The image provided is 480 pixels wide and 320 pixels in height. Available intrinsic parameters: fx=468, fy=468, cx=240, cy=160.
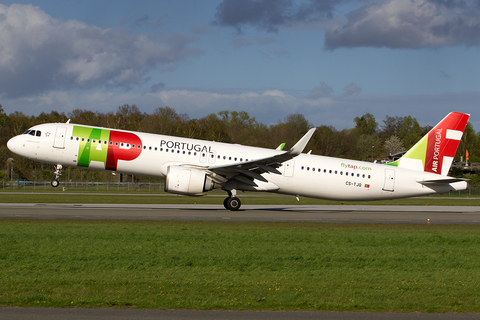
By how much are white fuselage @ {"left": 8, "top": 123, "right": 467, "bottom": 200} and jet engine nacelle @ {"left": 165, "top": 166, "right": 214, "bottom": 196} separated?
1.40 meters

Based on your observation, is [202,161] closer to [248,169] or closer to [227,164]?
[227,164]

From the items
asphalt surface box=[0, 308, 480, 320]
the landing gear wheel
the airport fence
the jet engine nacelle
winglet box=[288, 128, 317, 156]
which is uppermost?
winglet box=[288, 128, 317, 156]

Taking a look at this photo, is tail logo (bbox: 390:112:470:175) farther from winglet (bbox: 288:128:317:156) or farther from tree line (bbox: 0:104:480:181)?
tree line (bbox: 0:104:480:181)

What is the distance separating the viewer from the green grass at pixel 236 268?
844 cm

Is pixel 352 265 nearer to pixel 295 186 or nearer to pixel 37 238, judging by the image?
pixel 37 238

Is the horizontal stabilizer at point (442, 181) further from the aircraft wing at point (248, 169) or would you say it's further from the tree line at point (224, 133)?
the tree line at point (224, 133)

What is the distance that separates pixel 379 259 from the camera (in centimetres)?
1289

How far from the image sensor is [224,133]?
9169cm

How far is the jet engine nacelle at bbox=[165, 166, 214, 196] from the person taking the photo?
25.7m

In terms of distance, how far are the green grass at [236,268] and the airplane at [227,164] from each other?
830 centimetres

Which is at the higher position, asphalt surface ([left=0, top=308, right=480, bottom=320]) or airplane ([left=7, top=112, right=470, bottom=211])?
airplane ([left=7, top=112, right=470, bottom=211])

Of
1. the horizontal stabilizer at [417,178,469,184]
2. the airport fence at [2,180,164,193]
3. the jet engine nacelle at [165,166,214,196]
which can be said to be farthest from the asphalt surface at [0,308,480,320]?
the airport fence at [2,180,164,193]

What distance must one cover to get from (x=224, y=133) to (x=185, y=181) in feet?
217

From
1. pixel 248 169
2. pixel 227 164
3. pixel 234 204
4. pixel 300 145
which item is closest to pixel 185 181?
pixel 227 164
